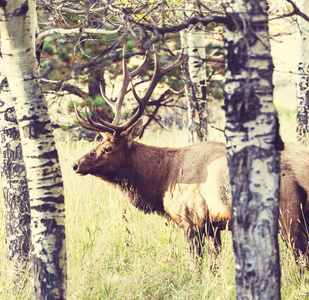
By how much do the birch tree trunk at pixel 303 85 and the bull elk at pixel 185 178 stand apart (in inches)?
117

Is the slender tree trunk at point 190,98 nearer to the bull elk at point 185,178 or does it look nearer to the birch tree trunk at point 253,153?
the bull elk at point 185,178

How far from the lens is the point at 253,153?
2.37 meters

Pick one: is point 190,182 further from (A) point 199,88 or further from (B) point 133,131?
(A) point 199,88

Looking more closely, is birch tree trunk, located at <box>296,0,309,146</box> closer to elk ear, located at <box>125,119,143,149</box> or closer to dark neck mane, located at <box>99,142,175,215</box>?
dark neck mane, located at <box>99,142,175,215</box>

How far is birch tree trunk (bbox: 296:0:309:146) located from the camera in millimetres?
7059

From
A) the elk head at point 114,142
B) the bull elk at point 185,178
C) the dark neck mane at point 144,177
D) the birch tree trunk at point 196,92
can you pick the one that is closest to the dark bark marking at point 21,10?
the bull elk at point 185,178

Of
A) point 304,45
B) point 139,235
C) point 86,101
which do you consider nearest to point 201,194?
point 139,235

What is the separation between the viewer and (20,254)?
13.4ft

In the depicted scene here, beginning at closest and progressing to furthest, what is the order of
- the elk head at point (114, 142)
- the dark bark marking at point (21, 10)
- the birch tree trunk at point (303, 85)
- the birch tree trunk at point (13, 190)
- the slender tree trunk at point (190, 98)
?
the dark bark marking at point (21, 10)
the birch tree trunk at point (13, 190)
the elk head at point (114, 142)
the slender tree trunk at point (190, 98)
the birch tree trunk at point (303, 85)

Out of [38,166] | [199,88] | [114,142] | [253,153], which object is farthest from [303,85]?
[38,166]

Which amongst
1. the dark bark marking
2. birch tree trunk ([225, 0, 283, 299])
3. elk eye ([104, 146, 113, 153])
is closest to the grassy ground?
elk eye ([104, 146, 113, 153])

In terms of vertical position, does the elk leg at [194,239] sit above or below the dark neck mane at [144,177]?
below

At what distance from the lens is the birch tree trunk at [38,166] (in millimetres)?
2877

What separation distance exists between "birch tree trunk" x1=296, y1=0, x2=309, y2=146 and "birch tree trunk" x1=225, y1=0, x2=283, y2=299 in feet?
16.5
